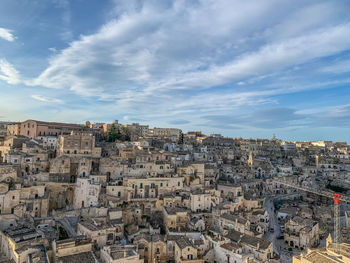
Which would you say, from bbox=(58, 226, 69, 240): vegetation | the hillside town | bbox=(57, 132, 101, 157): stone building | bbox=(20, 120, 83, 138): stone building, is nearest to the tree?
bbox=(20, 120, 83, 138): stone building

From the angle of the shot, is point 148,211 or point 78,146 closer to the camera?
point 148,211

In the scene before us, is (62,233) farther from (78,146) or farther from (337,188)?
(337,188)

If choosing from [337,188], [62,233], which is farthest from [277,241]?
[337,188]

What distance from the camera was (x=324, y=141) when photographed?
106 m

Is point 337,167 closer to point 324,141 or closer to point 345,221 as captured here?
point 345,221

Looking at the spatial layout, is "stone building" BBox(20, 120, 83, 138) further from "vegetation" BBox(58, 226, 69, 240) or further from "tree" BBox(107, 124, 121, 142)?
"vegetation" BBox(58, 226, 69, 240)

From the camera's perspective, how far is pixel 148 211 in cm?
3219

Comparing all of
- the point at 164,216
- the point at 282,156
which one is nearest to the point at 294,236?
the point at 164,216

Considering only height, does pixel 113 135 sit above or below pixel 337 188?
above

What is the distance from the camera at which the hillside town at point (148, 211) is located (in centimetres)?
2191

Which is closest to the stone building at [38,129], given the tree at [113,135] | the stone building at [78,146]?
the tree at [113,135]

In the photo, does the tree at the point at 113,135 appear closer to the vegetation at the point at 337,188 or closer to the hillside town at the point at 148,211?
the hillside town at the point at 148,211

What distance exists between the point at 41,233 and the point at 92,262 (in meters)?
5.85

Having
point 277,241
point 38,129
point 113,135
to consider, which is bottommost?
point 277,241
